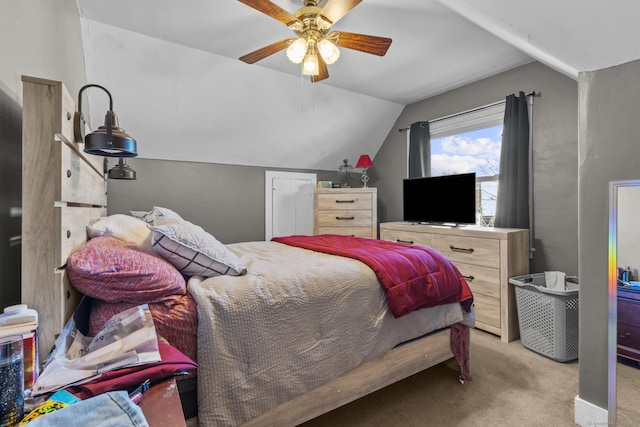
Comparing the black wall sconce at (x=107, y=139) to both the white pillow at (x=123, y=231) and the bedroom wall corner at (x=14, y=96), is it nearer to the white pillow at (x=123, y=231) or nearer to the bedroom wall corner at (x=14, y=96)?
the bedroom wall corner at (x=14, y=96)

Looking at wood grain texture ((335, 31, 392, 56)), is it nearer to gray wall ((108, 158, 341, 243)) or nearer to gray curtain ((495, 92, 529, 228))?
gray curtain ((495, 92, 529, 228))

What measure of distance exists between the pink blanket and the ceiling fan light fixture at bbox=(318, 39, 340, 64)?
1.29m

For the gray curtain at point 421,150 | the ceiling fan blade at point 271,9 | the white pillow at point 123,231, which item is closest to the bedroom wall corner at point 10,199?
the white pillow at point 123,231

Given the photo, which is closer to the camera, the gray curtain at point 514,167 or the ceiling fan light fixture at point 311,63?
the ceiling fan light fixture at point 311,63

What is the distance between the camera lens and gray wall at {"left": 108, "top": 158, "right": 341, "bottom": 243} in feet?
10.9

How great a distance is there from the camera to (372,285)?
159 centimetres

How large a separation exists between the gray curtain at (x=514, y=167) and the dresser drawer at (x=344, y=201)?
1497 millimetres

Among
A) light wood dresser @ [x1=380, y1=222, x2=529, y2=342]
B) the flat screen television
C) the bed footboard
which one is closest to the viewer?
the bed footboard

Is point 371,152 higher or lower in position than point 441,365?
higher

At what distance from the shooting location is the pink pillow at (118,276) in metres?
1.05

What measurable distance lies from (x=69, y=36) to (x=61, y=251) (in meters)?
1.66

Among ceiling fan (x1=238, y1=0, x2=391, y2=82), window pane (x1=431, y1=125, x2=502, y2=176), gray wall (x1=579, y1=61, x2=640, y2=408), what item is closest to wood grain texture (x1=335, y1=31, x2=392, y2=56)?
ceiling fan (x1=238, y1=0, x2=391, y2=82)

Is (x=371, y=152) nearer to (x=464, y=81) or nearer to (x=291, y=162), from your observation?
(x=291, y=162)

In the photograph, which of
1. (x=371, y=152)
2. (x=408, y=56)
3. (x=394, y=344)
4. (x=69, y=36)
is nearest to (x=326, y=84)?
(x=408, y=56)
